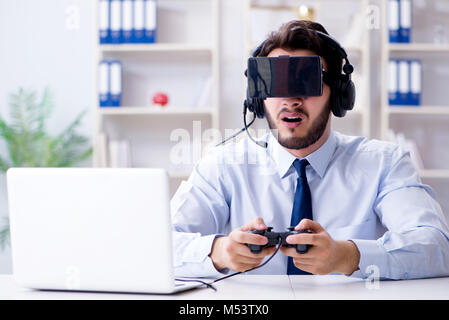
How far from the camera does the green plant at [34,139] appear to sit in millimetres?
3143

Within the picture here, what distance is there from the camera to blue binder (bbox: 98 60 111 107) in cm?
312

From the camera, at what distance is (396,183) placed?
1.47 metres

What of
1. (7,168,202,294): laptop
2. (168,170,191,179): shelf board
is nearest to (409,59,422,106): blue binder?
(168,170,191,179): shelf board

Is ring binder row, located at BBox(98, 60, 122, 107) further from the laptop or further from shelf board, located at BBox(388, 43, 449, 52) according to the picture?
the laptop

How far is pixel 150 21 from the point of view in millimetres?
3111

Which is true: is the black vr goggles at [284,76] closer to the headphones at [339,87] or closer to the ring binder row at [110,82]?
the headphones at [339,87]

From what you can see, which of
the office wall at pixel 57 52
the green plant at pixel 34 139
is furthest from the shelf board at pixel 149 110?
the office wall at pixel 57 52

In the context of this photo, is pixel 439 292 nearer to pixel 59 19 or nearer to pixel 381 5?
pixel 381 5

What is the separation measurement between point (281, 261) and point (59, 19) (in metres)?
2.53

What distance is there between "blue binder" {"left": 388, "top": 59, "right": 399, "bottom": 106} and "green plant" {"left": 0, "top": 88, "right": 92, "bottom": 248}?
A: 171cm

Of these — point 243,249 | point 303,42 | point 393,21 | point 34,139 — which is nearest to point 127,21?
point 34,139

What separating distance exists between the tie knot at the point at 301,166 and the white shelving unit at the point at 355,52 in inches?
65.0

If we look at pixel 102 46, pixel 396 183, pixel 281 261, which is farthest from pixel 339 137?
pixel 102 46

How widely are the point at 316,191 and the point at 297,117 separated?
21 cm
